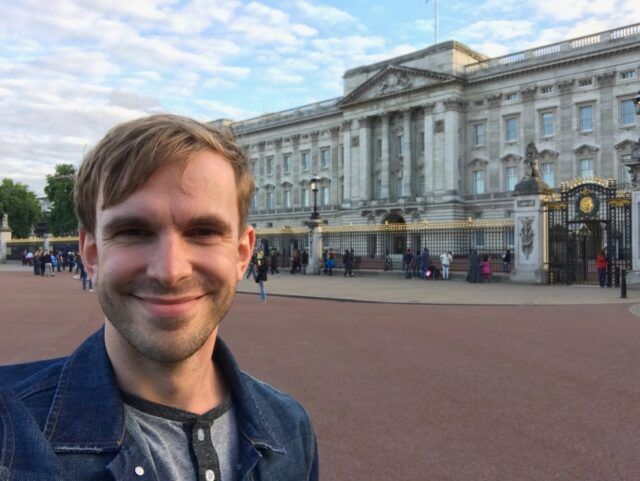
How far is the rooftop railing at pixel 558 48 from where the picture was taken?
44031 mm

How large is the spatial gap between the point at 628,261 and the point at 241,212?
23450 millimetres

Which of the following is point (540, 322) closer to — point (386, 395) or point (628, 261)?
point (386, 395)

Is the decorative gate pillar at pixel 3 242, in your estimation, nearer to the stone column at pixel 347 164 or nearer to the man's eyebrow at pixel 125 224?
the stone column at pixel 347 164

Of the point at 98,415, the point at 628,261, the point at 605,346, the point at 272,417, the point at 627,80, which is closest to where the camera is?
the point at 98,415

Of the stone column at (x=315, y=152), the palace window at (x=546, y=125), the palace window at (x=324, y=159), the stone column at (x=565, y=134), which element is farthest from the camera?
the stone column at (x=315, y=152)

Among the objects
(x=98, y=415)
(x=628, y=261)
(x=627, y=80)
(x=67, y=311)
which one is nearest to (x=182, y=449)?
(x=98, y=415)

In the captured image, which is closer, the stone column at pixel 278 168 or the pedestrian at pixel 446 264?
the pedestrian at pixel 446 264

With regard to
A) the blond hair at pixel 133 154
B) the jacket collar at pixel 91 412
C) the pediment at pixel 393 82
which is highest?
the pediment at pixel 393 82

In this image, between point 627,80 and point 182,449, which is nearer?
point 182,449

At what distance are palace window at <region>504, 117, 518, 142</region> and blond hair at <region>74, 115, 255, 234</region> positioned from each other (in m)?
53.3

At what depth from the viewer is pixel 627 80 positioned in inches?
1727

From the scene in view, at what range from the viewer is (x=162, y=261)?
4.18 ft

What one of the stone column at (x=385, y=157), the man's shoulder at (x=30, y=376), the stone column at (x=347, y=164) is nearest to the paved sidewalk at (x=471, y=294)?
the man's shoulder at (x=30, y=376)

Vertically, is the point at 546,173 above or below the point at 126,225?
above
